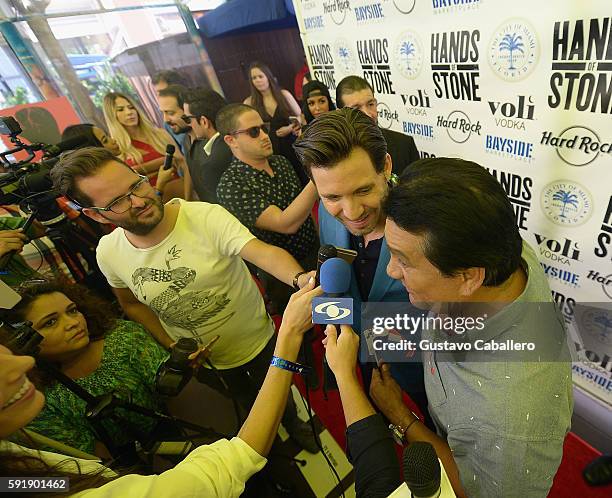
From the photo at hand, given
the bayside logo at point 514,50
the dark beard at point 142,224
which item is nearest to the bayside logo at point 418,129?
the bayside logo at point 514,50

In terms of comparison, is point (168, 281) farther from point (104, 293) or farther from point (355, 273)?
point (104, 293)

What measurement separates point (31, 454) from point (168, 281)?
753mm

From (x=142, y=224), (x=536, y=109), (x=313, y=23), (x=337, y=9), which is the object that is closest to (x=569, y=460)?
(x=536, y=109)

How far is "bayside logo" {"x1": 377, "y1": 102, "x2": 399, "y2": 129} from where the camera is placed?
99.0 inches

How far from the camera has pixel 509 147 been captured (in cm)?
176

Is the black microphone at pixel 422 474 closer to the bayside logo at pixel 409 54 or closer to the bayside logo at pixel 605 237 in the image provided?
the bayside logo at pixel 605 237

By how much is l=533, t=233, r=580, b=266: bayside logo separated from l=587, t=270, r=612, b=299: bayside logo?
0.31 ft

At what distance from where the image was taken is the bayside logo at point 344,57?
8.69ft

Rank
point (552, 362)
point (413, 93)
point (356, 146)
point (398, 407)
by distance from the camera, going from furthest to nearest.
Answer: point (413, 93)
point (356, 146)
point (398, 407)
point (552, 362)

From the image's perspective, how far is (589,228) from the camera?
1.58m

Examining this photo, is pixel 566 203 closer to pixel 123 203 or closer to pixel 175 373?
pixel 175 373

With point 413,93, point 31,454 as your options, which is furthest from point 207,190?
point 31,454

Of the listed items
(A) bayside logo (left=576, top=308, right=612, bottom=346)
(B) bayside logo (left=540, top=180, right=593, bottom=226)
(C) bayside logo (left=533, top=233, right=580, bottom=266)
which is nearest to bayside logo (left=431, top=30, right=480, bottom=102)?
(B) bayside logo (left=540, top=180, right=593, bottom=226)

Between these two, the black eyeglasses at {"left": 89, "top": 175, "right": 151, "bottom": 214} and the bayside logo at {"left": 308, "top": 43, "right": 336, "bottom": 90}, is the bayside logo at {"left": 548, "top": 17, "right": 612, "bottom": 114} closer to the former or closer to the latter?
the black eyeglasses at {"left": 89, "top": 175, "right": 151, "bottom": 214}
